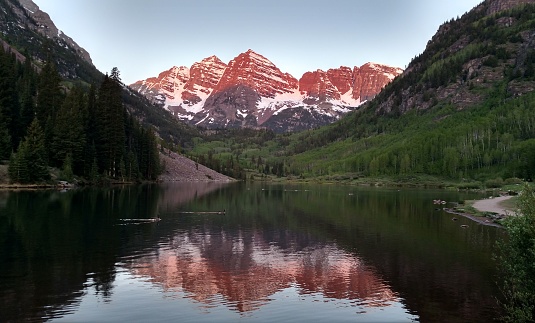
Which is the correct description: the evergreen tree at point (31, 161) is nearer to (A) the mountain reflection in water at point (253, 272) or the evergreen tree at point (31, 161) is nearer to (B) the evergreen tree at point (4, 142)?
(B) the evergreen tree at point (4, 142)

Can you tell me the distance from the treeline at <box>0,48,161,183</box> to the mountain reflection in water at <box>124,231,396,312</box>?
9673cm

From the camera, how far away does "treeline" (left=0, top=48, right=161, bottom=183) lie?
132 meters

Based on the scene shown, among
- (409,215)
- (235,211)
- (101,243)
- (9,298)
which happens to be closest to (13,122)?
(235,211)

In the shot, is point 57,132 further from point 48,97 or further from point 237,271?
point 237,271

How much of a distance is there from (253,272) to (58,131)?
130 m

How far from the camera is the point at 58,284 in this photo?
3228 cm

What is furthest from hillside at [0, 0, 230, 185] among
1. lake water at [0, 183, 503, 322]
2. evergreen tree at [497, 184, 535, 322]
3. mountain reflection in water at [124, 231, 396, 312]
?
evergreen tree at [497, 184, 535, 322]

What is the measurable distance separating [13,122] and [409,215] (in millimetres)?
130506

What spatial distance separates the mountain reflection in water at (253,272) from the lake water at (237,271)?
109 mm

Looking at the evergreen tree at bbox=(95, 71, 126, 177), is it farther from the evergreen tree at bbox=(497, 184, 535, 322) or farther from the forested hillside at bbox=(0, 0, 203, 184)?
the evergreen tree at bbox=(497, 184, 535, 322)

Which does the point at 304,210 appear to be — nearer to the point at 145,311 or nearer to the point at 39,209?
the point at 39,209

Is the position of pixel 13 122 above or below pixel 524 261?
above

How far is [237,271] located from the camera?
3928cm

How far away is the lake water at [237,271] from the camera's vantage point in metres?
28.4
